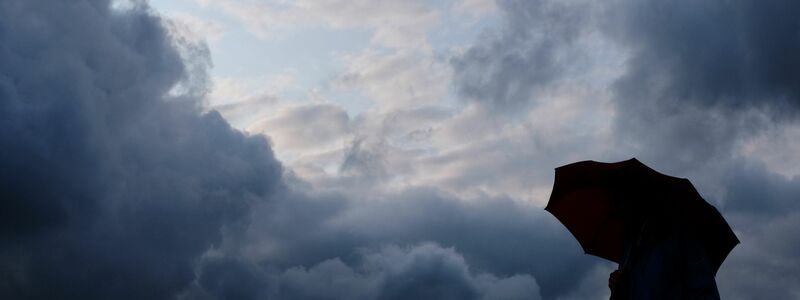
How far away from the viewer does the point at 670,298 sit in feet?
25.5

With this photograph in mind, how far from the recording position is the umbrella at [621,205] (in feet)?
27.0

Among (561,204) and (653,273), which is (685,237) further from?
(561,204)

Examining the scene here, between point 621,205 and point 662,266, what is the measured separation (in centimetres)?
94

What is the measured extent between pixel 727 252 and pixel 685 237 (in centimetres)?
74

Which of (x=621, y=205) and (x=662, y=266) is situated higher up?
(x=621, y=205)

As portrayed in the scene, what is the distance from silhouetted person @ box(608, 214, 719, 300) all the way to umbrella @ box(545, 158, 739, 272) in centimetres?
12

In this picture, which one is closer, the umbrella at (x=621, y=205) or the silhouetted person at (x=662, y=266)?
the silhouetted person at (x=662, y=266)

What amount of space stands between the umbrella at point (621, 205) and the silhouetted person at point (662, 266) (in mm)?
122

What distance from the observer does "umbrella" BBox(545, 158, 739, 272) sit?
27.0 ft

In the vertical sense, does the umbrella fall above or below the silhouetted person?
above

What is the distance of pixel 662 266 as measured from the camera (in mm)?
7914

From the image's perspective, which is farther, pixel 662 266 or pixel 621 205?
pixel 621 205

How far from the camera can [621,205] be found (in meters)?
8.65

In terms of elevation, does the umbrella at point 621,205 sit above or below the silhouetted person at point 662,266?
above
